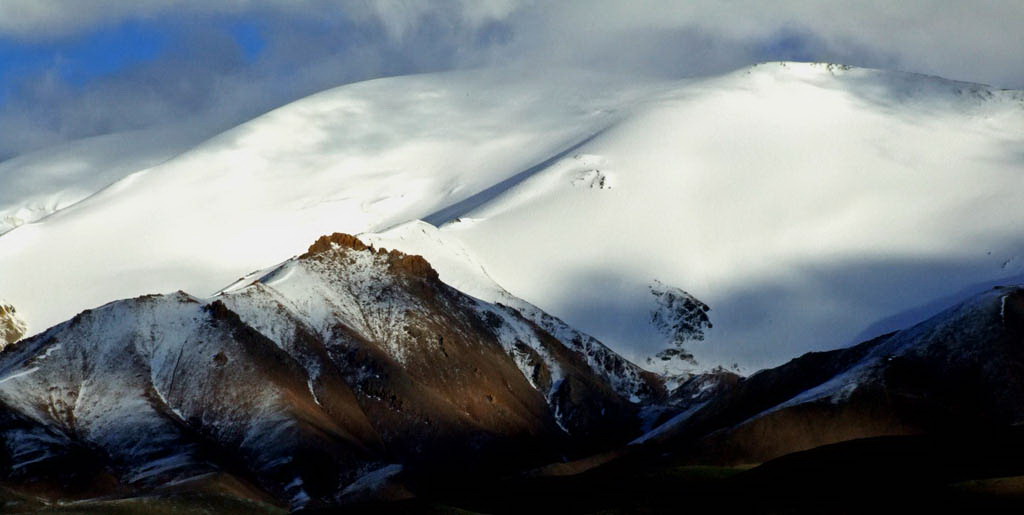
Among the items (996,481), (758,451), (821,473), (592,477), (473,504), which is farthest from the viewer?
(758,451)

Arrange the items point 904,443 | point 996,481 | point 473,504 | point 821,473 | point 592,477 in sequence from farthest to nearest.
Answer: point 592,477, point 473,504, point 904,443, point 821,473, point 996,481

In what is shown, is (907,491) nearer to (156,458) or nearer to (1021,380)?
(1021,380)

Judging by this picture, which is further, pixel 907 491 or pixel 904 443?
pixel 904 443

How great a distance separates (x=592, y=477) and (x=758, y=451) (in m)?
21.9

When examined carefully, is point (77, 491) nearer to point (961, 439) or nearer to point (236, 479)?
point (236, 479)

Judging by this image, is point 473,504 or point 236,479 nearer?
point 473,504

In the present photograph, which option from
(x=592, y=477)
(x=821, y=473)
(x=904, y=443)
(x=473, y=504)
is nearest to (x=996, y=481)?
(x=821, y=473)

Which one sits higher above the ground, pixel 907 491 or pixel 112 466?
pixel 112 466

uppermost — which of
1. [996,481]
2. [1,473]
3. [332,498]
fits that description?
[1,473]

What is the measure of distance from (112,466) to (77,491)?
40.5 ft

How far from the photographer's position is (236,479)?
191 metres

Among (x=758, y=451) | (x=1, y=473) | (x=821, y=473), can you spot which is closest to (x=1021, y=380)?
(x=758, y=451)

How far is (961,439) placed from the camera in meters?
142

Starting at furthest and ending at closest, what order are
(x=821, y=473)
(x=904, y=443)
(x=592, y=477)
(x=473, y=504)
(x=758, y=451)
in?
(x=758, y=451) < (x=592, y=477) < (x=473, y=504) < (x=904, y=443) < (x=821, y=473)
